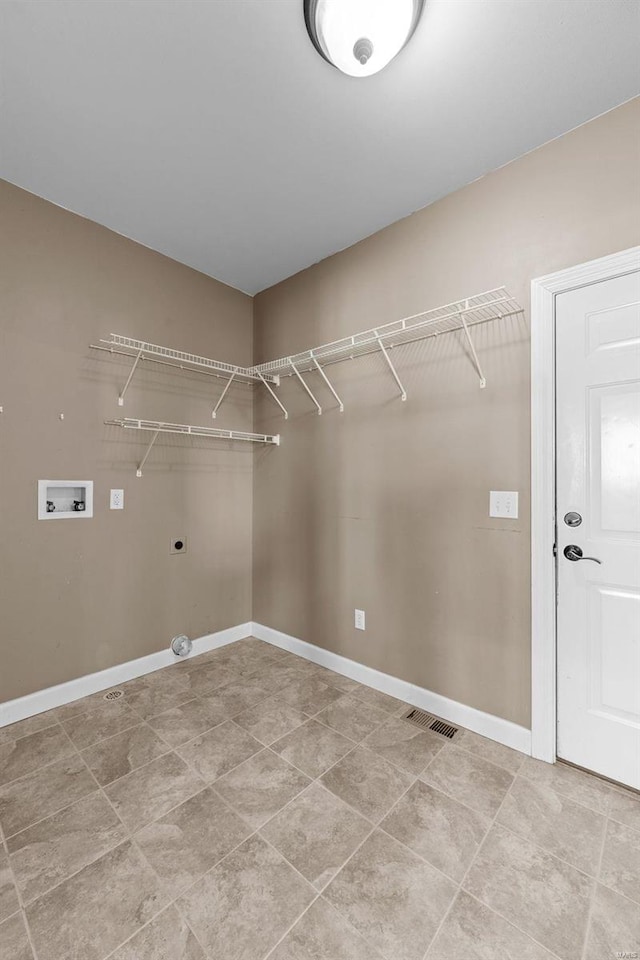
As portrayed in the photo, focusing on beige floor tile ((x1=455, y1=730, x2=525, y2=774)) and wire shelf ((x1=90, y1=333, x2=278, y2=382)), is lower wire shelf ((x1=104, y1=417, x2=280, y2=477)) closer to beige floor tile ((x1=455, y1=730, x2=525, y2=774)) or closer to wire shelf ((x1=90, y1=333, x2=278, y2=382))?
wire shelf ((x1=90, y1=333, x2=278, y2=382))

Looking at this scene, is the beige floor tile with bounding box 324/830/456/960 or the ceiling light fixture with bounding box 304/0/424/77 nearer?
the beige floor tile with bounding box 324/830/456/960

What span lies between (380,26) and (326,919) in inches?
105

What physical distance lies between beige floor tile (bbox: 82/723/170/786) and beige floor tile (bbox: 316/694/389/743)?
79 centimetres

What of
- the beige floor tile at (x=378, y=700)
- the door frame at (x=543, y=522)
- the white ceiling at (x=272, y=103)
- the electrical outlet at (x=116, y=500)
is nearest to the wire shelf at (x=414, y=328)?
the door frame at (x=543, y=522)

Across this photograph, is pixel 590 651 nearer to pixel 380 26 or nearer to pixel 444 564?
pixel 444 564

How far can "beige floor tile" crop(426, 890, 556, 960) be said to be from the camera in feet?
3.53

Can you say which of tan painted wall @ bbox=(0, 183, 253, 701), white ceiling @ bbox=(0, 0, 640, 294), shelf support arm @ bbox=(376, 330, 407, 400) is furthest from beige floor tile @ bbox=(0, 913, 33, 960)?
white ceiling @ bbox=(0, 0, 640, 294)

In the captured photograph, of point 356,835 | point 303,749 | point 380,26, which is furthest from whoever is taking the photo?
point 303,749

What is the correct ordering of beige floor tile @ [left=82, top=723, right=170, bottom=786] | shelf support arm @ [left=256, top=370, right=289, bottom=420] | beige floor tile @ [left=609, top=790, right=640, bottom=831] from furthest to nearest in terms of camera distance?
shelf support arm @ [left=256, top=370, right=289, bottom=420], beige floor tile @ [left=82, top=723, right=170, bottom=786], beige floor tile @ [left=609, top=790, right=640, bottom=831]

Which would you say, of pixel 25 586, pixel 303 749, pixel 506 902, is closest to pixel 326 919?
pixel 506 902

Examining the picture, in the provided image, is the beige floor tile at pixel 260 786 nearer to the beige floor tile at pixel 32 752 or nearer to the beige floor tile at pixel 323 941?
the beige floor tile at pixel 323 941

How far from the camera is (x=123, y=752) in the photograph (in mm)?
1878

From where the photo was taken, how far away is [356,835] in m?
1.44

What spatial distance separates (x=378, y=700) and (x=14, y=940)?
166cm
